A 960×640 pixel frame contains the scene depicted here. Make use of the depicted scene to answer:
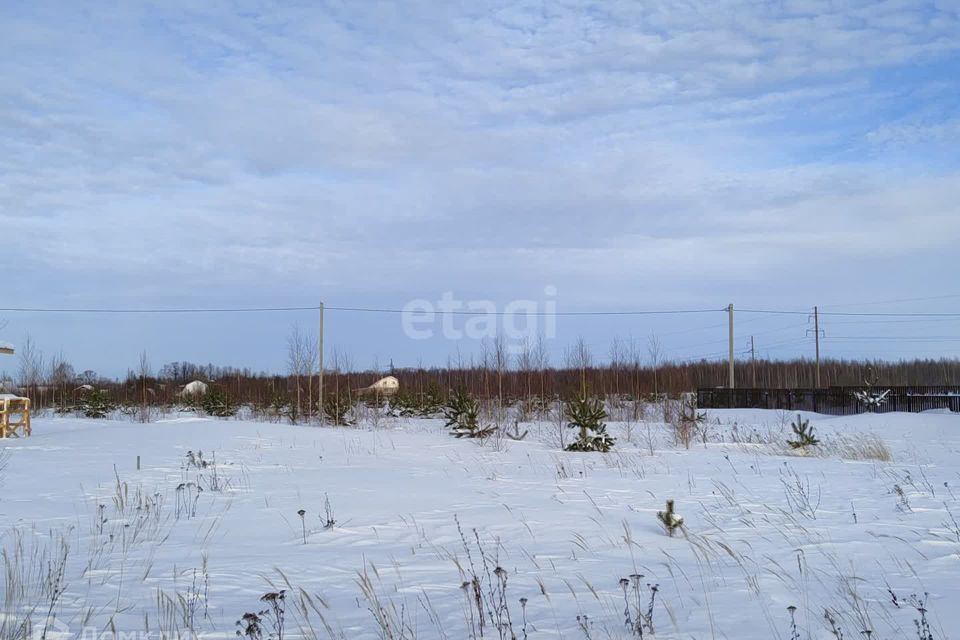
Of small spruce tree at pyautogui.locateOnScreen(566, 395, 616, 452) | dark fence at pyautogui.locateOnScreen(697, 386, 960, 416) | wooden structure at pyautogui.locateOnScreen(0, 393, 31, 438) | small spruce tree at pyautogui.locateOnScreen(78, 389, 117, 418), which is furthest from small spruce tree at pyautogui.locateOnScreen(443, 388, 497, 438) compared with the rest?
small spruce tree at pyautogui.locateOnScreen(78, 389, 117, 418)

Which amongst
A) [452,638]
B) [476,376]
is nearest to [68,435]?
[452,638]

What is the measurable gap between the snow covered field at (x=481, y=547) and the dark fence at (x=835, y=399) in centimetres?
1493

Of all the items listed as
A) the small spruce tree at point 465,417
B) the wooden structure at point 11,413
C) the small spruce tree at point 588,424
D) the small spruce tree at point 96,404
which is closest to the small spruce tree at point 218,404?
the small spruce tree at point 96,404

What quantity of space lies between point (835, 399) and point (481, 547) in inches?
998

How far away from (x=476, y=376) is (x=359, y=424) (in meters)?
10.4

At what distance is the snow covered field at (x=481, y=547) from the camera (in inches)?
153

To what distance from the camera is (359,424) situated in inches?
1020

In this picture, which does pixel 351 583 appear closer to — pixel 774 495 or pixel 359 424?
pixel 774 495

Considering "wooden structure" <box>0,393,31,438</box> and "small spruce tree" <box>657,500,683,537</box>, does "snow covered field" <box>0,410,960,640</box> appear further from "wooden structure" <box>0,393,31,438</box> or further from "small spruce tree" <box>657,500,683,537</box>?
"wooden structure" <box>0,393,31,438</box>

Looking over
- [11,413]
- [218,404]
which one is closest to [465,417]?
[11,413]

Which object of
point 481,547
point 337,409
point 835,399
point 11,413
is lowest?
point 835,399

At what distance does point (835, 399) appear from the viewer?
27.4 metres

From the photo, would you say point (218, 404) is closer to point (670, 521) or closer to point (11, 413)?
point (11, 413)

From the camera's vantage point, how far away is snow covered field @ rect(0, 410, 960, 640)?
12.7 feet
